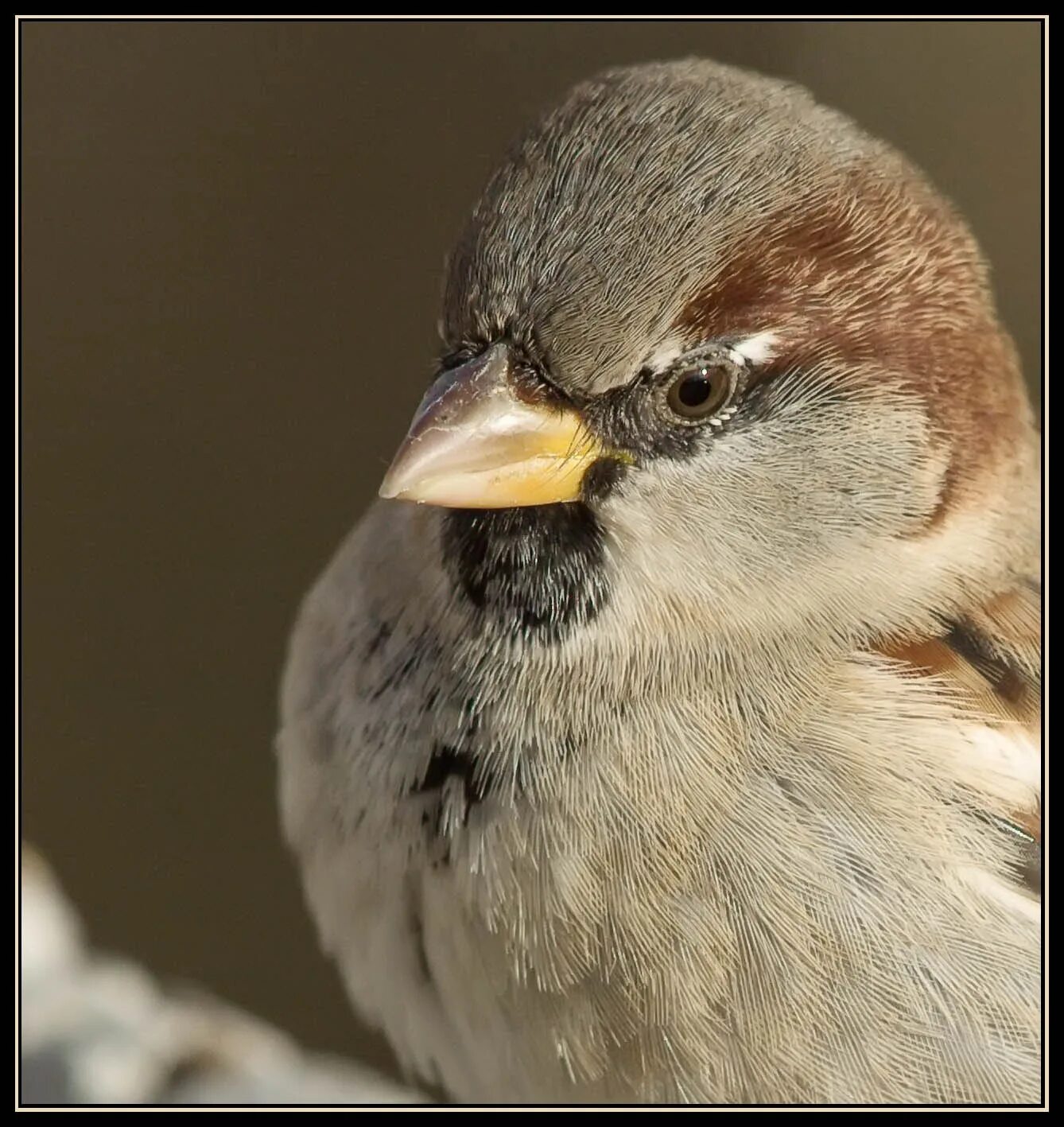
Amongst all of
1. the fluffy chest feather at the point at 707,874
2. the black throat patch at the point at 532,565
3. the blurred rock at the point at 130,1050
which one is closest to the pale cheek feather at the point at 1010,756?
the fluffy chest feather at the point at 707,874

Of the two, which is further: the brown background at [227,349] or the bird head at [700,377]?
the brown background at [227,349]

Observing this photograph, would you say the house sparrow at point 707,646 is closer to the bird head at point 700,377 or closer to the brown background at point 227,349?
the bird head at point 700,377

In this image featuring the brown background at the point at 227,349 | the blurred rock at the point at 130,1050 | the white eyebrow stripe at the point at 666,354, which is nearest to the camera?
the white eyebrow stripe at the point at 666,354

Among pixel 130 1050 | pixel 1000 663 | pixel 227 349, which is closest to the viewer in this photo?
pixel 1000 663

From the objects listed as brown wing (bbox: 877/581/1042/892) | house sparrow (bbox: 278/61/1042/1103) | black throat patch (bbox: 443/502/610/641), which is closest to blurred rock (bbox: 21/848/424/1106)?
house sparrow (bbox: 278/61/1042/1103)

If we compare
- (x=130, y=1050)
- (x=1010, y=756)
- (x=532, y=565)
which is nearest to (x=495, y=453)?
(x=532, y=565)

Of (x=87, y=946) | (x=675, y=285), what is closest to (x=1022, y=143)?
(x=675, y=285)

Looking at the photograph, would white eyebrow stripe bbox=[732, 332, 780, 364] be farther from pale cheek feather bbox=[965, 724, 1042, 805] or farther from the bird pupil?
pale cheek feather bbox=[965, 724, 1042, 805]

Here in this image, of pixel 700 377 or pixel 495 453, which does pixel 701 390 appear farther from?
pixel 495 453
